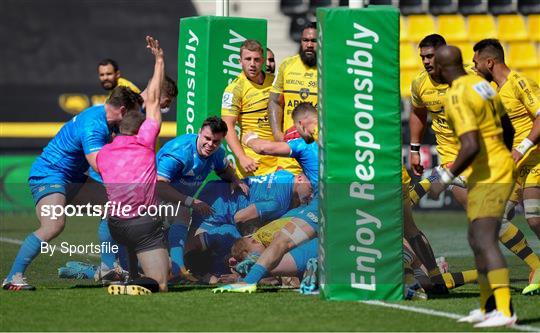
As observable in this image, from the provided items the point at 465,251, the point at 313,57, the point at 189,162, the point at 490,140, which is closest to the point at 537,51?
the point at 465,251

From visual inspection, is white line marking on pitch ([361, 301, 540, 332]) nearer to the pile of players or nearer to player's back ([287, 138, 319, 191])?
the pile of players

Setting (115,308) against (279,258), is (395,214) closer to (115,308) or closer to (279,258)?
(279,258)

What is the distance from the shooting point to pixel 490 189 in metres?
8.17

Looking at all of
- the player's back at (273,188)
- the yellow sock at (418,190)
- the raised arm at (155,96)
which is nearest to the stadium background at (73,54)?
the yellow sock at (418,190)

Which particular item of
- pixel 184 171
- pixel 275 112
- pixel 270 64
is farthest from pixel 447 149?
pixel 270 64

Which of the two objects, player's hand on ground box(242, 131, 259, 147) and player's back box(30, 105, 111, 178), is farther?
player's hand on ground box(242, 131, 259, 147)

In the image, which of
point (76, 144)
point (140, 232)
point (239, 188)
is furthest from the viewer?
point (239, 188)

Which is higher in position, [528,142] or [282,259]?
[528,142]

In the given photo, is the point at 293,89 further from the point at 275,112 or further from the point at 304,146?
the point at 304,146

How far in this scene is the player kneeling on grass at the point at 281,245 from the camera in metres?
9.73

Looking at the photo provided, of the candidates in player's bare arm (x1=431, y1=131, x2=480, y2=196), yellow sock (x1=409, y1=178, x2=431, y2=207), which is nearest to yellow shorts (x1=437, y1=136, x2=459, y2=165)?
yellow sock (x1=409, y1=178, x2=431, y2=207)

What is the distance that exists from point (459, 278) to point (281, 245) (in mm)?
1453

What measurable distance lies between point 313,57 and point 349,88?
2.90m

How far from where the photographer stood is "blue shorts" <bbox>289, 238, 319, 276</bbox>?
1011 centimetres
